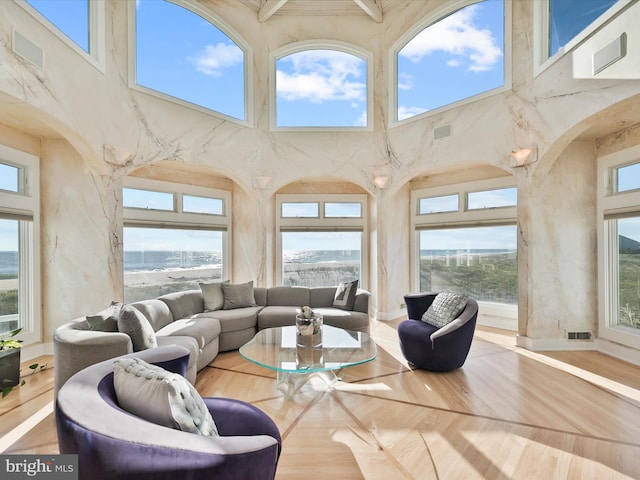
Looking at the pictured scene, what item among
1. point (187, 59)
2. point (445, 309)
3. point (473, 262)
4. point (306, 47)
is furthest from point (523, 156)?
point (187, 59)

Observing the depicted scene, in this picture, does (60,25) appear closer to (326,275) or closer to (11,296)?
(11,296)

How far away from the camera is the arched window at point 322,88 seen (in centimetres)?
573

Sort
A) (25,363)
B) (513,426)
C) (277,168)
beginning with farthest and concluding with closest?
(277,168)
(25,363)
(513,426)

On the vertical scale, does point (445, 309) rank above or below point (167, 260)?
below

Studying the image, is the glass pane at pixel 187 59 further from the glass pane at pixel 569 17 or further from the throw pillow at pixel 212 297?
the glass pane at pixel 569 17

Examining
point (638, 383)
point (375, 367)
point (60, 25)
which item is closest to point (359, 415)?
point (375, 367)

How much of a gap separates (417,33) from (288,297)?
4865 millimetres

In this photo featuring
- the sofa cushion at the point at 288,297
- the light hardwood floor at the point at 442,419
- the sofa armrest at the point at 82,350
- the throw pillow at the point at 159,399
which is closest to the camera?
the throw pillow at the point at 159,399

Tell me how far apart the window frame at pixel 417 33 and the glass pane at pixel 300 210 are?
207 centimetres

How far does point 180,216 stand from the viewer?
5.44 m

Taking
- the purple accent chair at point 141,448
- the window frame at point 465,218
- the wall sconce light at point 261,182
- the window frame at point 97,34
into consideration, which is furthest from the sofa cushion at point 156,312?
the window frame at point 465,218

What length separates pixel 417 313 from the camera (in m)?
4.07

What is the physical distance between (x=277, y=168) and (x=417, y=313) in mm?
3317

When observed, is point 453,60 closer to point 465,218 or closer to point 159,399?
point 465,218
